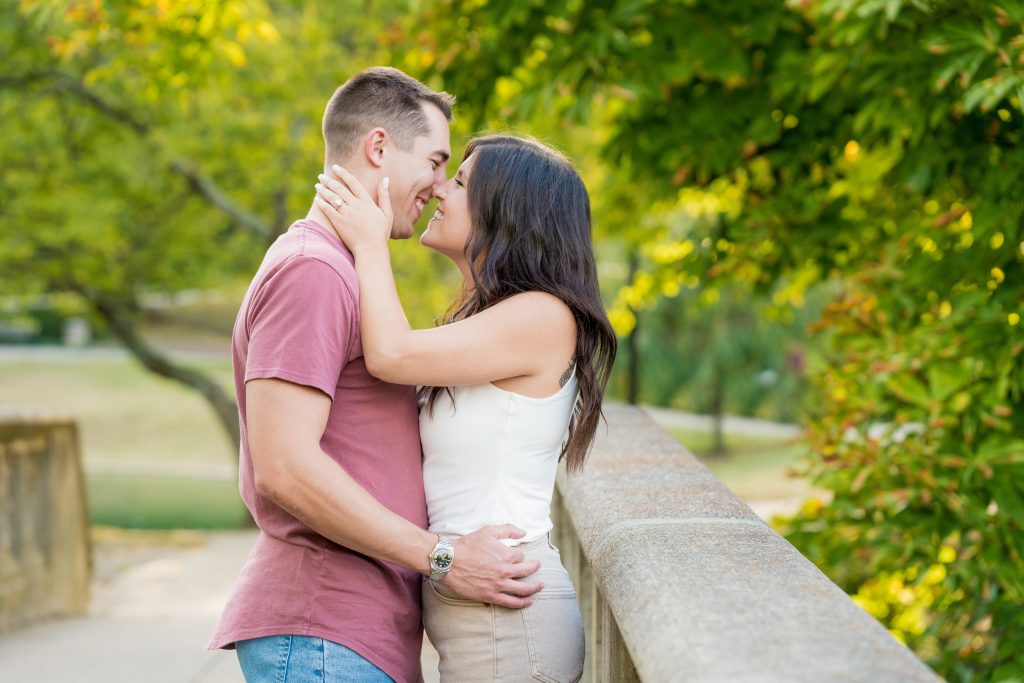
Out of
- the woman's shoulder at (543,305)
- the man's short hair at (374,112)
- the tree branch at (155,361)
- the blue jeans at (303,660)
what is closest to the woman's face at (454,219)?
the man's short hair at (374,112)

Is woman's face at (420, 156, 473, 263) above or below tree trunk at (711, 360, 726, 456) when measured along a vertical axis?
above

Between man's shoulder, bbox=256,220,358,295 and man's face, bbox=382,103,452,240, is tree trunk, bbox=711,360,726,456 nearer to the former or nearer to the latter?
man's face, bbox=382,103,452,240

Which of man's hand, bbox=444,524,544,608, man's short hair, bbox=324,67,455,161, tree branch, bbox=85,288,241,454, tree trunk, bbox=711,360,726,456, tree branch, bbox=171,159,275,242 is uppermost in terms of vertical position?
man's short hair, bbox=324,67,455,161

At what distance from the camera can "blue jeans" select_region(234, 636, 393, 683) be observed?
80.7 inches

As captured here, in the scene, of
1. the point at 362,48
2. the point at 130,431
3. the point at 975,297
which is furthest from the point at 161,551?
the point at 130,431

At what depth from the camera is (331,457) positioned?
81.2 inches

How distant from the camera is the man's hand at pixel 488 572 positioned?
212 centimetres

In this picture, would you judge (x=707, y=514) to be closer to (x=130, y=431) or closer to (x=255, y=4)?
(x=255, y=4)

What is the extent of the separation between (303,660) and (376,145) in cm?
111

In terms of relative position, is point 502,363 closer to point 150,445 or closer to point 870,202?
point 870,202

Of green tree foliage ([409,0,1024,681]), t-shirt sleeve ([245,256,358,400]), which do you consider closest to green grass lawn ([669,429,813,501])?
green tree foliage ([409,0,1024,681])

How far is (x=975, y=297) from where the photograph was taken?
3.17 m

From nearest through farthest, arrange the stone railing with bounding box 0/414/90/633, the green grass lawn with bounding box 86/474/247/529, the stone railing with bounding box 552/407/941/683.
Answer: the stone railing with bounding box 552/407/941/683
the stone railing with bounding box 0/414/90/633
the green grass lawn with bounding box 86/474/247/529

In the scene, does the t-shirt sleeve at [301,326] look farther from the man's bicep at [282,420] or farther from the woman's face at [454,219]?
the woman's face at [454,219]
